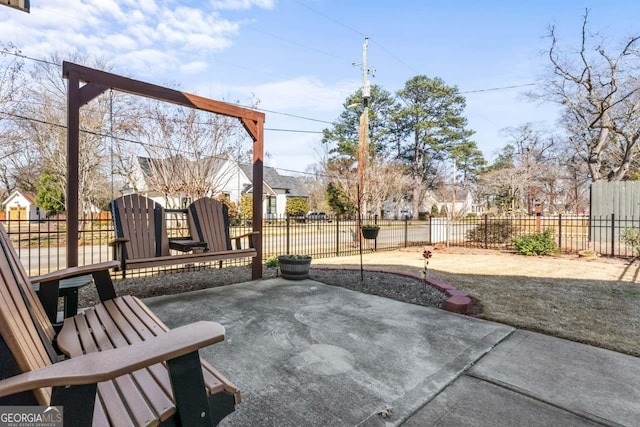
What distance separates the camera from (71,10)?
8.91 m

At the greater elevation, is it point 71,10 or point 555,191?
point 71,10

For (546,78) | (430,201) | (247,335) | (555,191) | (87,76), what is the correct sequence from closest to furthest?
(247,335) → (87,76) → (546,78) → (555,191) → (430,201)

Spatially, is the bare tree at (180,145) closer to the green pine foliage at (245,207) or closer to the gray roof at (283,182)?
the green pine foliage at (245,207)

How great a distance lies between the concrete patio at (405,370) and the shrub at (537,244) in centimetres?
632

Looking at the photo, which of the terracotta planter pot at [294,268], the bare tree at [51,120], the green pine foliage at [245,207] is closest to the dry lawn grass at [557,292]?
the terracotta planter pot at [294,268]

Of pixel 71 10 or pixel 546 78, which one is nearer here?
pixel 71 10

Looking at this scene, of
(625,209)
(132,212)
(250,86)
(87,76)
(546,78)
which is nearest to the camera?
(87,76)

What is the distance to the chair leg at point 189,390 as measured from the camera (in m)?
1.01

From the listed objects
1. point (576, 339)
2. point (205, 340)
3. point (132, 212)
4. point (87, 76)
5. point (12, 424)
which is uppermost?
point (87, 76)

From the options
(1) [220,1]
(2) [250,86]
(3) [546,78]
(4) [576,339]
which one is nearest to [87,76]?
(4) [576,339]

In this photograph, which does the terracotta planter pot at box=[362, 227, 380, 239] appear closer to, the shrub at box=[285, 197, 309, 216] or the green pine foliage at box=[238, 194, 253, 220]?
the green pine foliage at box=[238, 194, 253, 220]

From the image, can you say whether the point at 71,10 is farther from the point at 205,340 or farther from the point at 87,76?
the point at 205,340

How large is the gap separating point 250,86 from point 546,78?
12.8 m

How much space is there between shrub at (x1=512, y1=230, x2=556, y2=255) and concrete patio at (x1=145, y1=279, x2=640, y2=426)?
6317mm
